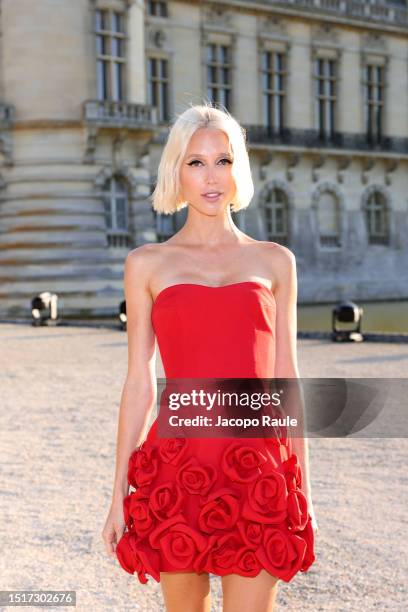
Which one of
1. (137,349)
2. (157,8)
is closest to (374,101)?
(157,8)

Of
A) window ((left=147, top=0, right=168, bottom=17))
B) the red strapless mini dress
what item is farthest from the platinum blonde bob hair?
window ((left=147, top=0, right=168, bottom=17))

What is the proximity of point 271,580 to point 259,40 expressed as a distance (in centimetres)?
3072

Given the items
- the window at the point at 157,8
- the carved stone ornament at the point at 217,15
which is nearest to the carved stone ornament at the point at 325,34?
the carved stone ornament at the point at 217,15

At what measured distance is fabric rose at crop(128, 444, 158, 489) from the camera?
2711mm

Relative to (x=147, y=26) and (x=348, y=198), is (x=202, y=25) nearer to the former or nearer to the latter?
(x=147, y=26)

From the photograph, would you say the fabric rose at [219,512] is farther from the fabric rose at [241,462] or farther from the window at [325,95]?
the window at [325,95]

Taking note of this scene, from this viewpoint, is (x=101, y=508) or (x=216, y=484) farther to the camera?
(x=101, y=508)

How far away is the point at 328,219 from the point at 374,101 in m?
4.61

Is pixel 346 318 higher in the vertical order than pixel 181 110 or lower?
lower

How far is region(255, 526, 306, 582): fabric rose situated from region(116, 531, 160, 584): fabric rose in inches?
10.5

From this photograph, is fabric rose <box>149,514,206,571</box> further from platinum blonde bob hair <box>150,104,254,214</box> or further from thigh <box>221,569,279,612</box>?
platinum blonde bob hair <box>150,104,254,214</box>

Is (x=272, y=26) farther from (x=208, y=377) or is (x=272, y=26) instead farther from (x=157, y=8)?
(x=208, y=377)

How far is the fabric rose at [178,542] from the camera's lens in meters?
2.64

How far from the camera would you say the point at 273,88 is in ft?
107
